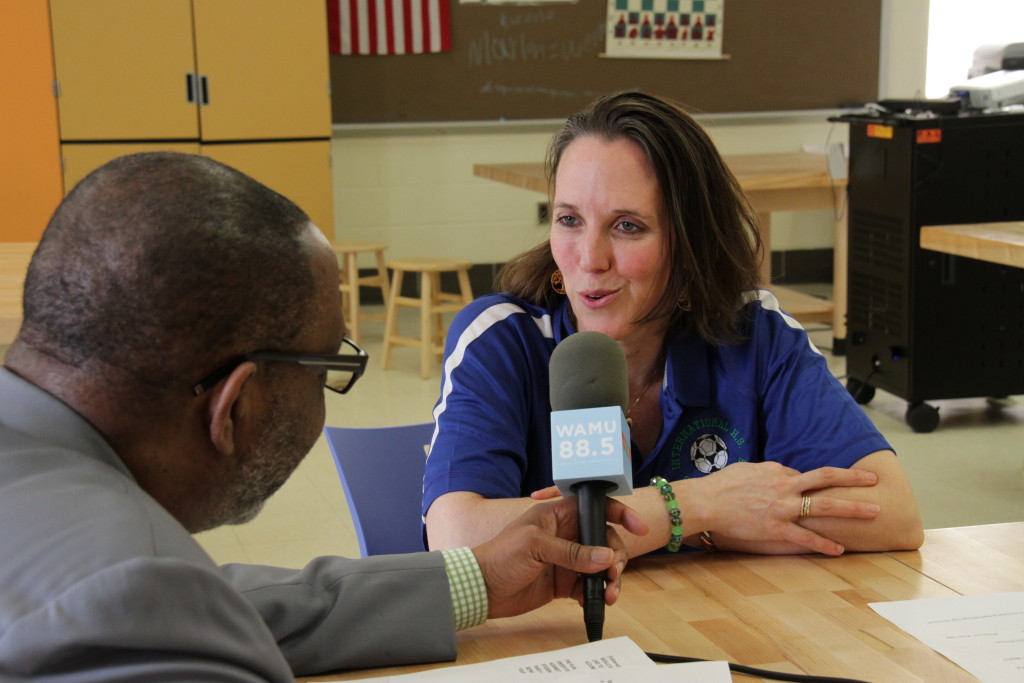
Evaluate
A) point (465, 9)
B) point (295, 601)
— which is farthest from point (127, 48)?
point (295, 601)

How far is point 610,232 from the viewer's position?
1651 mm

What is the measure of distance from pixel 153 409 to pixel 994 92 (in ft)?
13.3

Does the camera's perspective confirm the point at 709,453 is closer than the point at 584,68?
Yes

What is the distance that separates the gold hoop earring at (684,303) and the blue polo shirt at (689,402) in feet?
0.16

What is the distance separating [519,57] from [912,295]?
3192 mm

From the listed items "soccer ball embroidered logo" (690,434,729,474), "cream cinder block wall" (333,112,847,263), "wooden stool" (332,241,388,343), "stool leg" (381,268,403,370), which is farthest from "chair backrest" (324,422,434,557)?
"cream cinder block wall" (333,112,847,263)

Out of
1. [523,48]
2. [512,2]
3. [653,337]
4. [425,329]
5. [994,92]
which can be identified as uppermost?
[512,2]

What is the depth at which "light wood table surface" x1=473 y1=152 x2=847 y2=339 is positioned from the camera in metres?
4.74

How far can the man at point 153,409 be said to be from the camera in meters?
0.66

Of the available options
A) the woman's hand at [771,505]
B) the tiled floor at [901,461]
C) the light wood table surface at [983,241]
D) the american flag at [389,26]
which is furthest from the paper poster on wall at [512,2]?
the woman's hand at [771,505]

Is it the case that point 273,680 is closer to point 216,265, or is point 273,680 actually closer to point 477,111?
point 216,265

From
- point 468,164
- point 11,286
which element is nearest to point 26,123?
point 468,164

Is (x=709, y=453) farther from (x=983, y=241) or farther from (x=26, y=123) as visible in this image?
(x=26, y=123)

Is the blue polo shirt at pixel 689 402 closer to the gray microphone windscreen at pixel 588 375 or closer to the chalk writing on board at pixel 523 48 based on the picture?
the gray microphone windscreen at pixel 588 375
